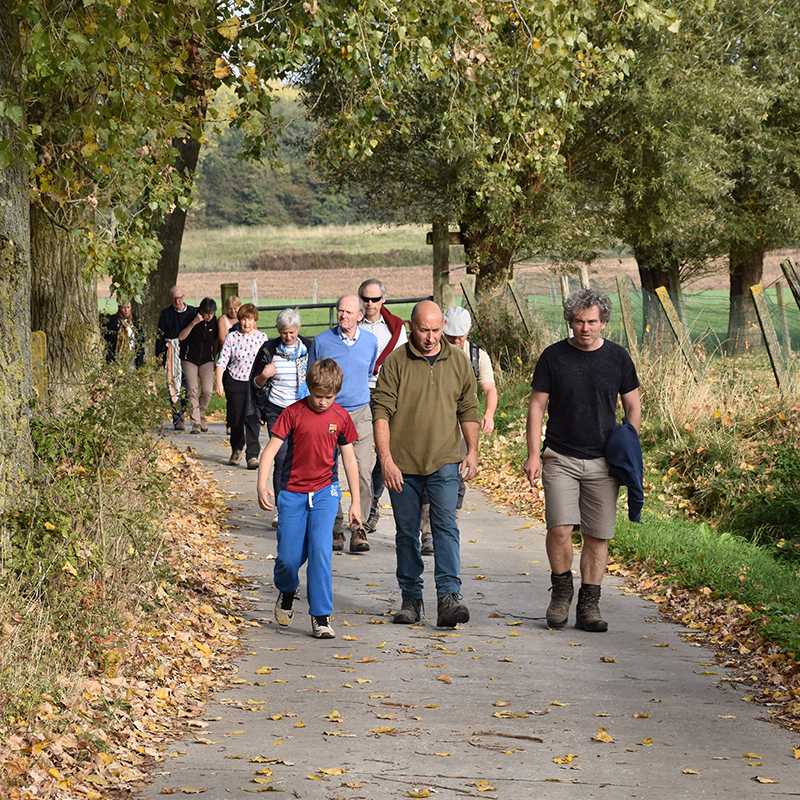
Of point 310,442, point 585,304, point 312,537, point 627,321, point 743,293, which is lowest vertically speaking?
point 312,537

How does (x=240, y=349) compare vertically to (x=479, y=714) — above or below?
above

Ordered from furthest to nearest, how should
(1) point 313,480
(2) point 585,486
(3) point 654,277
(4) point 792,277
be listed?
(3) point 654,277, (4) point 792,277, (2) point 585,486, (1) point 313,480

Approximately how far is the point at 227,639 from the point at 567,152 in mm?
20940

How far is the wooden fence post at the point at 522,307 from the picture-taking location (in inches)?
926

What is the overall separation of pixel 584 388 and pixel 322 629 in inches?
84.2

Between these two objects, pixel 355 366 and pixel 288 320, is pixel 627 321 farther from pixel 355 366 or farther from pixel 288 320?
pixel 355 366

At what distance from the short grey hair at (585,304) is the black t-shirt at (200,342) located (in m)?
11.4

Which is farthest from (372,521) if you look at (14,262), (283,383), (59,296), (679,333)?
(679,333)

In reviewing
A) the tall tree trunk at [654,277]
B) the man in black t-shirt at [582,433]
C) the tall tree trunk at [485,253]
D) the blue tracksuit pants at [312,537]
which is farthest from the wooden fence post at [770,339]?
the tall tree trunk at [485,253]

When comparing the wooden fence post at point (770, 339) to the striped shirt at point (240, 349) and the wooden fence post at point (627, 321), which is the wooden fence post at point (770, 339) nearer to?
the wooden fence post at point (627, 321)

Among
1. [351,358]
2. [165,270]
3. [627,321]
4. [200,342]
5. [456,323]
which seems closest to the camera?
[456,323]

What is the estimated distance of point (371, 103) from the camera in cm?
1357

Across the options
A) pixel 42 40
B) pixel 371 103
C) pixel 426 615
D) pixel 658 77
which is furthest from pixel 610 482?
pixel 658 77

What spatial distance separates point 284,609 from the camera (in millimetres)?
9906
